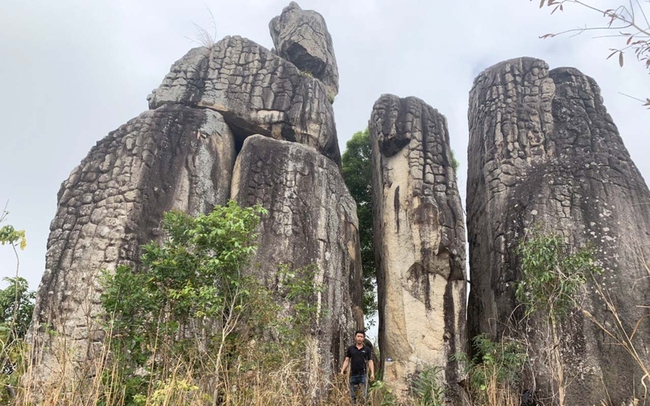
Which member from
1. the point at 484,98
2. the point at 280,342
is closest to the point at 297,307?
the point at 280,342

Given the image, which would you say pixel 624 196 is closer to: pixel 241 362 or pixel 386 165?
pixel 386 165

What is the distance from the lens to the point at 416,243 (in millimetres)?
8922

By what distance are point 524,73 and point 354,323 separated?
5.56 meters

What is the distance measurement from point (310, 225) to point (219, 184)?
1658mm

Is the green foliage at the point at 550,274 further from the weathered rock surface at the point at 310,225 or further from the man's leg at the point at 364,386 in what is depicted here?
the weathered rock surface at the point at 310,225

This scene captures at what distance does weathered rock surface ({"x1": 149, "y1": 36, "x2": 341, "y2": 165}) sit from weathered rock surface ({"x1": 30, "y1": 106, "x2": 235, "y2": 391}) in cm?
48

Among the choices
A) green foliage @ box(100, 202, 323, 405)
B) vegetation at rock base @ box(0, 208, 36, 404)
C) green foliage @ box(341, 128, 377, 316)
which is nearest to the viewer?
vegetation at rock base @ box(0, 208, 36, 404)

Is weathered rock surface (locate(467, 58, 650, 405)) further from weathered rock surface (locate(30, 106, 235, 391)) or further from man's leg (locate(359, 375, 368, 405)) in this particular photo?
weathered rock surface (locate(30, 106, 235, 391))

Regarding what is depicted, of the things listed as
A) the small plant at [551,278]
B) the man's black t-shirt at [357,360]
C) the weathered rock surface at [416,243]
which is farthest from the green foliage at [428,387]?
the small plant at [551,278]

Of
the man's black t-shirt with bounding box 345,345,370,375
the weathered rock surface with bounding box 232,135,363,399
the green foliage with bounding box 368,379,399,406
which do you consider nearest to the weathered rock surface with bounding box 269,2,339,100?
the weathered rock surface with bounding box 232,135,363,399

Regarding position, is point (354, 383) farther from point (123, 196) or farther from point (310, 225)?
point (123, 196)

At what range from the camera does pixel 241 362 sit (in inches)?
191

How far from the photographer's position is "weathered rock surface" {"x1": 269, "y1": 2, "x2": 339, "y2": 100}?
1170cm

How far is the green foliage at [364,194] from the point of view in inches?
492
